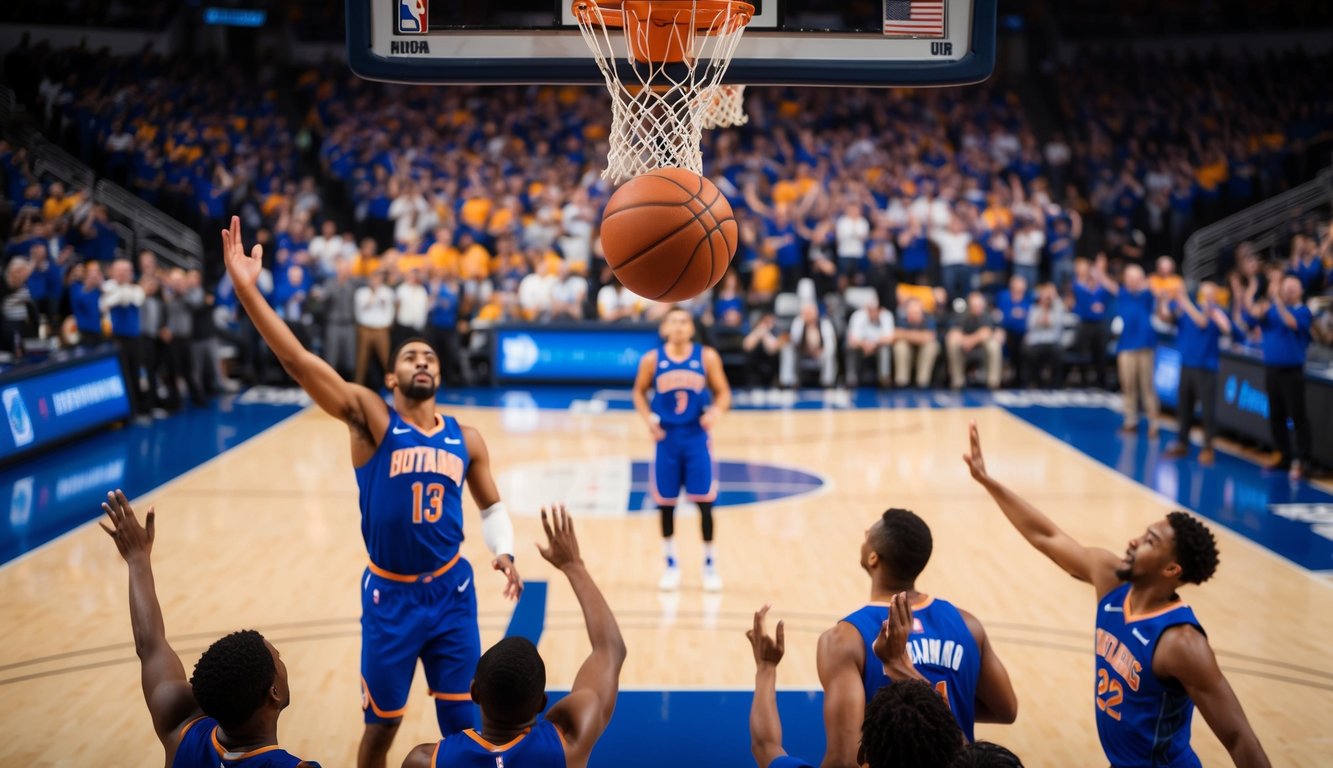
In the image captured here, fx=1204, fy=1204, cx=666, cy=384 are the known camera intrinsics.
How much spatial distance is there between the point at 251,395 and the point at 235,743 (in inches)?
554

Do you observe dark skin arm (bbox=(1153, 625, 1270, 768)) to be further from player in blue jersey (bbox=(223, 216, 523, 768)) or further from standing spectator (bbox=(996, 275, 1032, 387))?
standing spectator (bbox=(996, 275, 1032, 387))

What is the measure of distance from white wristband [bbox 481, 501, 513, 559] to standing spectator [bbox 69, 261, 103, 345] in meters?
10.3

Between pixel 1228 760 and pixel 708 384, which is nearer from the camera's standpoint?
pixel 1228 760

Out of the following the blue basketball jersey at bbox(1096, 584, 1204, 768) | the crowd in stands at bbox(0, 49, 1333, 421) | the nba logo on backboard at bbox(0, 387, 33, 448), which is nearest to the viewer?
the blue basketball jersey at bbox(1096, 584, 1204, 768)

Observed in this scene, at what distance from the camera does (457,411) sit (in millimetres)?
15102

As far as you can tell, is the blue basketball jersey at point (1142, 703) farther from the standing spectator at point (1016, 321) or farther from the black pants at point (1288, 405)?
the standing spectator at point (1016, 321)

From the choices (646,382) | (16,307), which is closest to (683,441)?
(646,382)

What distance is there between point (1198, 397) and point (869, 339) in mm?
5442

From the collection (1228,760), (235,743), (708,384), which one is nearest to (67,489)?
(708,384)

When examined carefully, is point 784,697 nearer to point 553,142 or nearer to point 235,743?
point 235,743

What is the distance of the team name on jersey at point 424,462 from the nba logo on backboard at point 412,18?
2006 millimetres

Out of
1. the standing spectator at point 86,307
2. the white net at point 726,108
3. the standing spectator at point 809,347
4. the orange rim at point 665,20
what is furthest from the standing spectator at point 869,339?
the orange rim at point 665,20

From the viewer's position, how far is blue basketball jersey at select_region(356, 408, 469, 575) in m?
4.82

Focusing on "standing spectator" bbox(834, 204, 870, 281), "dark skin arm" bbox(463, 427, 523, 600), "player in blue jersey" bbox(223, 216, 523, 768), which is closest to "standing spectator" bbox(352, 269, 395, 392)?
"standing spectator" bbox(834, 204, 870, 281)
